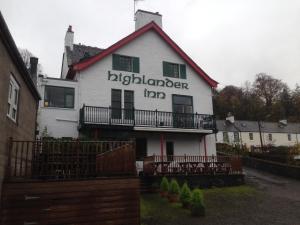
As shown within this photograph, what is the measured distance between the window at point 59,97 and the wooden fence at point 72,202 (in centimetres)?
1042

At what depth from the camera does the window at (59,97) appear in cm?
1842

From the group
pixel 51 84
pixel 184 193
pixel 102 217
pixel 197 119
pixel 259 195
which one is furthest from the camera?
pixel 197 119

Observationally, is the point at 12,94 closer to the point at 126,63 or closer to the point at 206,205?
the point at 206,205

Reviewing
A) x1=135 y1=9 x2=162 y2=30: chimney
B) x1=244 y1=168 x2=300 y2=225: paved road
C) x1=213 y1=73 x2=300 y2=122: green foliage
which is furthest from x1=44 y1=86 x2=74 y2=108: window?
x1=213 y1=73 x2=300 y2=122: green foliage

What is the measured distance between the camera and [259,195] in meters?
15.8

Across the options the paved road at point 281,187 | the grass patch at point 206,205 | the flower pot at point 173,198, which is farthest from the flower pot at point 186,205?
the paved road at point 281,187

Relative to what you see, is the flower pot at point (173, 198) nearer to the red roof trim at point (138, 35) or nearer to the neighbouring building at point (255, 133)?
the red roof trim at point (138, 35)

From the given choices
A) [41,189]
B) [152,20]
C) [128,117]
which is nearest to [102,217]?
[41,189]

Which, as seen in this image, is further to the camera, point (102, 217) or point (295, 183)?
point (295, 183)

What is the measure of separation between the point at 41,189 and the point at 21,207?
0.68 m

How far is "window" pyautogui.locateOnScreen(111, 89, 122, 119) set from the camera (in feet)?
64.1

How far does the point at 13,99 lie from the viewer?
9.55m

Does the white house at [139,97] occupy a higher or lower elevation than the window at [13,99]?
higher

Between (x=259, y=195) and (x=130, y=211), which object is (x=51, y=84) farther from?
(x=259, y=195)
